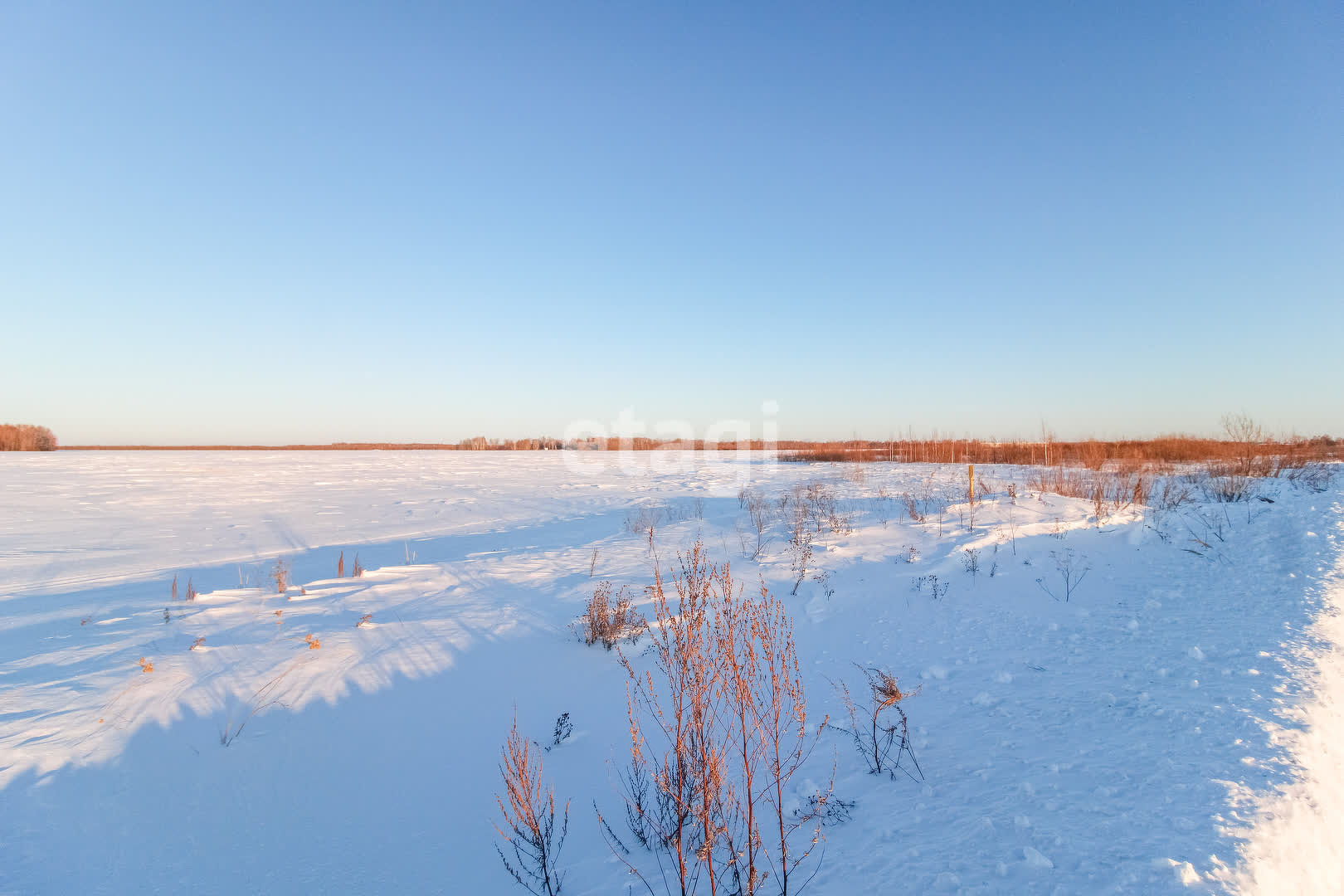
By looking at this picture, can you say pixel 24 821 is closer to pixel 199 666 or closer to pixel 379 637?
pixel 199 666

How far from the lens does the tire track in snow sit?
1912 mm

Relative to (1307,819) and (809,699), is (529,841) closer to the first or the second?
(809,699)

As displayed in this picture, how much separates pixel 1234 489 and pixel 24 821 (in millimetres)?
15283

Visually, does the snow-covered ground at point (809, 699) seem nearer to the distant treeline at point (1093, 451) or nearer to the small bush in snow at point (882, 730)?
the small bush in snow at point (882, 730)

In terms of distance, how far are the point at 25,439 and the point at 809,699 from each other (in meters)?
62.4

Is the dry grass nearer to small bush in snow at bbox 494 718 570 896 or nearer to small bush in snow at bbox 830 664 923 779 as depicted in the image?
small bush in snow at bbox 830 664 923 779

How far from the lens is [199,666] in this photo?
15.3 feet

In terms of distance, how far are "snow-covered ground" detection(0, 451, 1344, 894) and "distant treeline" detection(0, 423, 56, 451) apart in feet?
165

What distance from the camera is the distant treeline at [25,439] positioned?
41.5m

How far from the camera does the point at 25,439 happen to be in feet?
139

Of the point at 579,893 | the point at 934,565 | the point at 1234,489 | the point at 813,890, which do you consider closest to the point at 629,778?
the point at 579,893

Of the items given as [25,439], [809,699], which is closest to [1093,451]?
[809,699]

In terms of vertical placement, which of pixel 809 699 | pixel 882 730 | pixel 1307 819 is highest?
pixel 1307 819

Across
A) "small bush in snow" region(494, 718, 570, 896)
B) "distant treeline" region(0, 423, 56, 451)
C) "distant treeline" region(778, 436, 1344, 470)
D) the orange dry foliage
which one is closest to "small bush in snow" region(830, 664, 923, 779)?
the orange dry foliage
